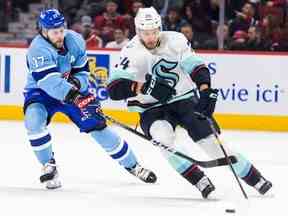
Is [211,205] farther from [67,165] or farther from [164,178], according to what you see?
[67,165]

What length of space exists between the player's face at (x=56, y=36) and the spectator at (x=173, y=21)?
3.24 meters

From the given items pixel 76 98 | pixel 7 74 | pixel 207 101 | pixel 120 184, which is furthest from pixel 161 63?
pixel 7 74

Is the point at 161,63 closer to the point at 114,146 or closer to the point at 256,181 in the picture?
the point at 114,146

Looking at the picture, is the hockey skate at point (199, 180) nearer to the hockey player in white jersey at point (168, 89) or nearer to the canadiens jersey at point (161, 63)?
the hockey player in white jersey at point (168, 89)

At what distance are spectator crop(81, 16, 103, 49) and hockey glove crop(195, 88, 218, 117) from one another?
Result: 334cm

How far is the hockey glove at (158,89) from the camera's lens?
4.68 meters

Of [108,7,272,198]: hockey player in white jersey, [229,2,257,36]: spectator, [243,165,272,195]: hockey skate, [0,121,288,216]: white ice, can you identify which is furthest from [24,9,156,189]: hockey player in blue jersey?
[229,2,257,36]: spectator

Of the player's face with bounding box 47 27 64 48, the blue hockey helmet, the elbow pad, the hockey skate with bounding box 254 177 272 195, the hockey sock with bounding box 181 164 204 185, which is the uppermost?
the blue hockey helmet

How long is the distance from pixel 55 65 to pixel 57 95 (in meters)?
0.17

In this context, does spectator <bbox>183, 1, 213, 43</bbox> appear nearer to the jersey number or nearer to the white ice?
the white ice

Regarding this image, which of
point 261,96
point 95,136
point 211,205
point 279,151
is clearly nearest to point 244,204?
point 211,205

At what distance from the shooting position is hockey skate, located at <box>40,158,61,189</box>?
5.00 metres

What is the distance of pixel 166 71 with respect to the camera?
15.7ft

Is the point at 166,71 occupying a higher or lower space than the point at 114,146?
higher
